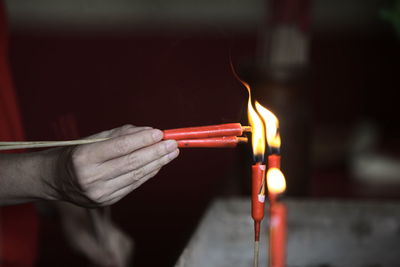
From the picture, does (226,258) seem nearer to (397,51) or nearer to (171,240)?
(171,240)

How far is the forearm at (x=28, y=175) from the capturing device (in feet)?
1.92

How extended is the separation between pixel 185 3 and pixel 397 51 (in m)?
1.47

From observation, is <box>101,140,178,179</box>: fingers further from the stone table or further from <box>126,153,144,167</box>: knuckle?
the stone table

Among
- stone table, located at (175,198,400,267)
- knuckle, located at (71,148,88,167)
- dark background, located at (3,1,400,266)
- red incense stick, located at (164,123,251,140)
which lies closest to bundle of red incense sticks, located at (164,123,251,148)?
red incense stick, located at (164,123,251,140)

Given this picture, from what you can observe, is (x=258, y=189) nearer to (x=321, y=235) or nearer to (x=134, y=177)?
(x=134, y=177)

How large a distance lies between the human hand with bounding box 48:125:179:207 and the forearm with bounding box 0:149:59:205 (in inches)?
1.2

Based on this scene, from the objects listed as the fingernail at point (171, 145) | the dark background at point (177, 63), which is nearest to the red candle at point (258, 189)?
the fingernail at point (171, 145)

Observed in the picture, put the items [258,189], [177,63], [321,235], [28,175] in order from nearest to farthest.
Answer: [258,189], [28,175], [321,235], [177,63]

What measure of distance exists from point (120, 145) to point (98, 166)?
0.14ft

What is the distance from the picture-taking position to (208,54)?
299 centimetres

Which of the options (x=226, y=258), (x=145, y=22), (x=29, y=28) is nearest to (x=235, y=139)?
(x=226, y=258)

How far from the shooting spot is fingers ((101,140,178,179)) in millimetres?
523

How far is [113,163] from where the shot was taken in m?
0.53

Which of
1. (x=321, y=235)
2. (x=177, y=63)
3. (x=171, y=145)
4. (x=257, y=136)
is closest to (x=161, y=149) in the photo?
(x=171, y=145)
